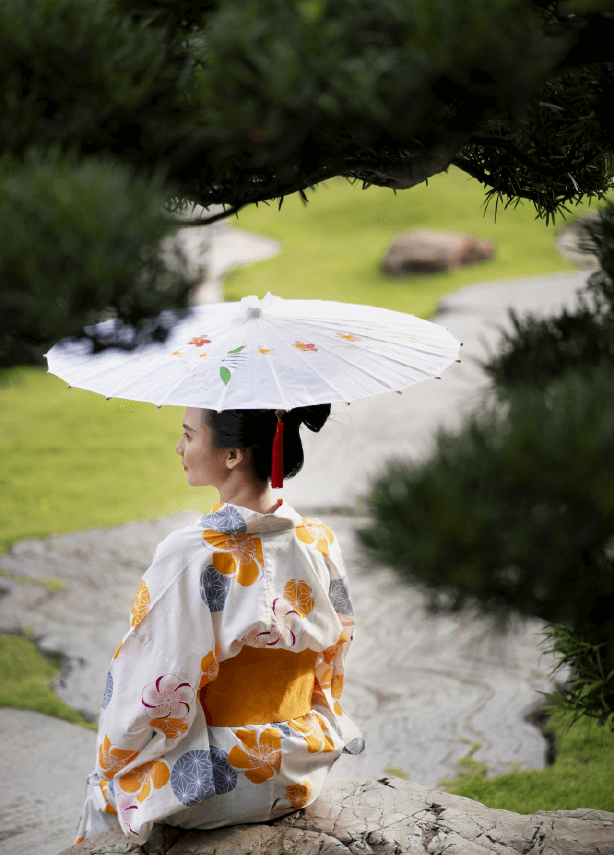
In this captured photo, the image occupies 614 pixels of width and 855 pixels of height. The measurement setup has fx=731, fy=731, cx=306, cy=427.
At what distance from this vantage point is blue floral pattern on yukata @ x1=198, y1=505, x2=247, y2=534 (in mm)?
1007

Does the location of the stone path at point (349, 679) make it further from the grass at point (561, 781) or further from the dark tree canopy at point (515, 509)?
the dark tree canopy at point (515, 509)

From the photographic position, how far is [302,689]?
3.60 feet

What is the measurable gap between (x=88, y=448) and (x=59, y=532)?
3.07ft

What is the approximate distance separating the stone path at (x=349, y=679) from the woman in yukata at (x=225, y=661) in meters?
0.12

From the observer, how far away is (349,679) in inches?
86.4

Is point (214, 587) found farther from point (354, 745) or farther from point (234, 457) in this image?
point (354, 745)

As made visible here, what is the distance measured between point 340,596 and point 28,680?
1294 millimetres

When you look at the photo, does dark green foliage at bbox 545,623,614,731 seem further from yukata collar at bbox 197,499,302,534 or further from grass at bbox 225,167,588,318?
grass at bbox 225,167,588,318

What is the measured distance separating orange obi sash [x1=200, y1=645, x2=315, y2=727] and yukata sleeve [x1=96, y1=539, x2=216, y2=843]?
0.12 ft

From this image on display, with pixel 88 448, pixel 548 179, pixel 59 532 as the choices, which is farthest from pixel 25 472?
pixel 548 179

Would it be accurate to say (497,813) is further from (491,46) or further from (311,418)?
(491,46)

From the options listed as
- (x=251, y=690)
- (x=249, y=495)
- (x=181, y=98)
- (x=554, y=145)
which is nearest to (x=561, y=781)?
(x=251, y=690)

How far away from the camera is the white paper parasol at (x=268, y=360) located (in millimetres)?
965

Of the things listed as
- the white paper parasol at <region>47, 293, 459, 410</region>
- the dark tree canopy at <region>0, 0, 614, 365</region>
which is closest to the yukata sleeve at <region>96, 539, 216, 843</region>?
the white paper parasol at <region>47, 293, 459, 410</region>
